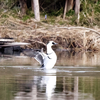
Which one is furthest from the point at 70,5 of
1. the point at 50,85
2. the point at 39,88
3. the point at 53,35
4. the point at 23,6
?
the point at 39,88

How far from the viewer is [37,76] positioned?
10531mm

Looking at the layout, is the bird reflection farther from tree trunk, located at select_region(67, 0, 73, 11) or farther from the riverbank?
tree trunk, located at select_region(67, 0, 73, 11)

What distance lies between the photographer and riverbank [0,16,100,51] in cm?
2340

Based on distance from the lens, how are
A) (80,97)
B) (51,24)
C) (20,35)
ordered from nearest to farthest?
(80,97)
(20,35)
(51,24)

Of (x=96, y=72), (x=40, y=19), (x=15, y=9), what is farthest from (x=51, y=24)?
(x=96, y=72)

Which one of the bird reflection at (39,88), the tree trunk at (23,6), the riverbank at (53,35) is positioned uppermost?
the tree trunk at (23,6)

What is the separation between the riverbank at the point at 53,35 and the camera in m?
23.4

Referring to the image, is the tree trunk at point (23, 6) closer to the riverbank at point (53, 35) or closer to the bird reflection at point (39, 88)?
the riverbank at point (53, 35)

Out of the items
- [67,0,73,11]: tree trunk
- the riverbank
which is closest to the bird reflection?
the riverbank

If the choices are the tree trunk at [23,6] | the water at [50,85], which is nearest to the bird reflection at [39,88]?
the water at [50,85]

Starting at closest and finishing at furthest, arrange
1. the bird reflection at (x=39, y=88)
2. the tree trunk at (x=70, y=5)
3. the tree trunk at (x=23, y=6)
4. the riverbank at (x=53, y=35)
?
the bird reflection at (x=39, y=88), the riverbank at (x=53, y=35), the tree trunk at (x=23, y=6), the tree trunk at (x=70, y=5)

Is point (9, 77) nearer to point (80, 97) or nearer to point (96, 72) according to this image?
point (96, 72)

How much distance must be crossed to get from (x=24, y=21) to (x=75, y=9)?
3.56 metres

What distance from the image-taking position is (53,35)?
2388cm
